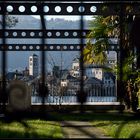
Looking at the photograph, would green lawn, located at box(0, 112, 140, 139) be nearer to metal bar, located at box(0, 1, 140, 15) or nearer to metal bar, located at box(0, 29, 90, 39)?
metal bar, located at box(0, 29, 90, 39)

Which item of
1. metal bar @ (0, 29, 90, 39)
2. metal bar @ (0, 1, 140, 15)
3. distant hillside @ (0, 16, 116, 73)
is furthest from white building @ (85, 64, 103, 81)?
metal bar @ (0, 1, 140, 15)

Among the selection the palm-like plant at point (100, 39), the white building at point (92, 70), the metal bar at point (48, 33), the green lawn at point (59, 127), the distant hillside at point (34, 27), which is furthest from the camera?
the palm-like plant at point (100, 39)

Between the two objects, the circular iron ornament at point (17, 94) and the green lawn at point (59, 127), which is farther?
the green lawn at point (59, 127)

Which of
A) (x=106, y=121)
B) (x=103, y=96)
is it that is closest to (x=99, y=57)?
(x=106, y=121)

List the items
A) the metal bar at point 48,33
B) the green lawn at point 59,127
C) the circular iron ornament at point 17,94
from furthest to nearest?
1. the green lawn at point 59,127
2. the metal bar at point 48,33
3. the circular iron ornament at point 17,94

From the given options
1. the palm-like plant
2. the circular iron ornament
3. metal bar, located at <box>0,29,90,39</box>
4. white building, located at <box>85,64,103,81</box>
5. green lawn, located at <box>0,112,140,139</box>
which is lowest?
green lawn, located at <box>0,112,140,139</box>

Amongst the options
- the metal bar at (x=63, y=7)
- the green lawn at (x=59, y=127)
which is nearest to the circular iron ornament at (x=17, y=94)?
the metal bar at (x=63, y=7)

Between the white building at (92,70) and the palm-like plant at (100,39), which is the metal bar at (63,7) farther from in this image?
the palm-like plant at (100,39)

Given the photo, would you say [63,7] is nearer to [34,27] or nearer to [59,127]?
[34,27]

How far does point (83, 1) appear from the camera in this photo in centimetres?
326

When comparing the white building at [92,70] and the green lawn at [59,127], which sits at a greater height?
the white building at [92,70]

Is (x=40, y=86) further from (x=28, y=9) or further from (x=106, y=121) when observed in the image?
(x=106, y=121)

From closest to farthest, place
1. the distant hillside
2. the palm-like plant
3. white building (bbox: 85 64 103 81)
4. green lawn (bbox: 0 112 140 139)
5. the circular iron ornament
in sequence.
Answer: the circular iron ornament < the distant hillside < white building (bbox: 85 64 103 81) < green lawn (bbox: 0 112 140 139) < the palm-like plant

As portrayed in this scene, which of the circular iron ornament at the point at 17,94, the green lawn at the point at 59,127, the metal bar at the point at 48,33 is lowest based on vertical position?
the green lawn at the point at 59,127
